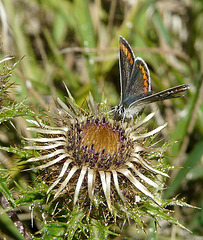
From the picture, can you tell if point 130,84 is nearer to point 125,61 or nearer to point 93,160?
point 125,61

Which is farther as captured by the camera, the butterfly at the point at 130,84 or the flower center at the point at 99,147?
the butterfly at the point at 130,84

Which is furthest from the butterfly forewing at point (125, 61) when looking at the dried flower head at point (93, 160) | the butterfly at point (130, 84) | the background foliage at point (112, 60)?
the background foliage at point (112, 60)

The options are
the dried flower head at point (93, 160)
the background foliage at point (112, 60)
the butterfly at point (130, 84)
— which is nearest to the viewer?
the dried flower head at point (93, 160)

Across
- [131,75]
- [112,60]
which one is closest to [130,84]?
[131,75]

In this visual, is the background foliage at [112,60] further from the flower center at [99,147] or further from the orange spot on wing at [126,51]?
the flower center at [99,147]

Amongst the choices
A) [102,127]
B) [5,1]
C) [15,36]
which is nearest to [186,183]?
[102,127]
